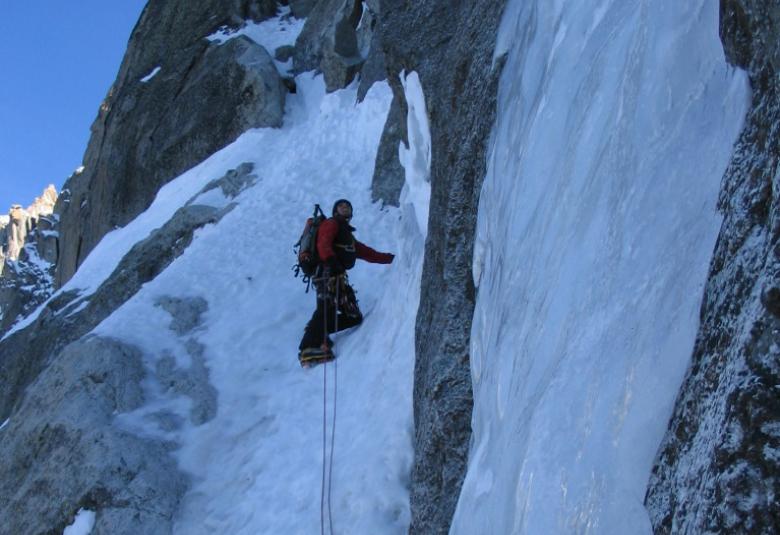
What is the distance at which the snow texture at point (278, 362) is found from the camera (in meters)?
7.25

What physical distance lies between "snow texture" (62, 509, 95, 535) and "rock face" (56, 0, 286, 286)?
36.4 feet

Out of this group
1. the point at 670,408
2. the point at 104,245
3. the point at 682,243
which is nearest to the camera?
the point at 670,408

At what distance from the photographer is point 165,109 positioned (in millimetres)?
21375

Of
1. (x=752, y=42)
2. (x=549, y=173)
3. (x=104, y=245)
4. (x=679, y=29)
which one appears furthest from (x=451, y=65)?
(x=104, y=245)

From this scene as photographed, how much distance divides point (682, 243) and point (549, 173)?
5.49ft

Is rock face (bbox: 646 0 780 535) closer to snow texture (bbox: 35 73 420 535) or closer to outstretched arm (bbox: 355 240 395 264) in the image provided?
snow texture (bbox: 35 73 420 535)

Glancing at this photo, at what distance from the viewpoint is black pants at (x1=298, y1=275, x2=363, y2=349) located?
980cm

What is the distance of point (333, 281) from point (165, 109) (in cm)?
1282

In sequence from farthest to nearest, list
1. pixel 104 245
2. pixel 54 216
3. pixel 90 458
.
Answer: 1. pixel 54 216
2. pixel 104 245
3. pixel 90 458

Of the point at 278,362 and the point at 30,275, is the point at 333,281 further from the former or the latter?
the point at 30,275

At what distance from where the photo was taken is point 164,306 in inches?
441

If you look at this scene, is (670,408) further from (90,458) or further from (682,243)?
(90,458)

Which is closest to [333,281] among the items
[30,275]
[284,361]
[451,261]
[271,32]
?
[284,361]

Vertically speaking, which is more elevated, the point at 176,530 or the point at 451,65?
the point at 451,65
